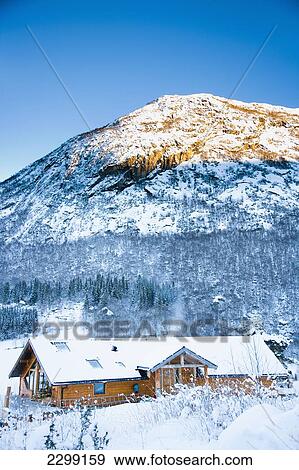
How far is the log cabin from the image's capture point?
1063 cm

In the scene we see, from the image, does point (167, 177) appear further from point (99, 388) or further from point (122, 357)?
point (99, 388)

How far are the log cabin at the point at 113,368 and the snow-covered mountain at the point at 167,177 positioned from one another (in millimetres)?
59540

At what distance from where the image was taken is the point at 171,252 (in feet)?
204

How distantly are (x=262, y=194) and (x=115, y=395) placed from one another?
8490cm

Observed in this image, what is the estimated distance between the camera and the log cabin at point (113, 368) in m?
10.6

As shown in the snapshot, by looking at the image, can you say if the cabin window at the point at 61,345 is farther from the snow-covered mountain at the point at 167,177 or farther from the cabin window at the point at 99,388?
the snow-covered mountain at the point at 167,177

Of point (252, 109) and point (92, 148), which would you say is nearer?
point (92, 148)

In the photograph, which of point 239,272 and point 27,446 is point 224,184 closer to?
point 239,272

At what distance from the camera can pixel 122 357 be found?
12.8m

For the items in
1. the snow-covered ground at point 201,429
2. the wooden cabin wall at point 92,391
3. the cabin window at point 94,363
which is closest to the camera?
the snow-covered ground at point 201,429

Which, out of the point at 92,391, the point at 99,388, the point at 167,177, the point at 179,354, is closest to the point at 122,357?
the point at 99,388

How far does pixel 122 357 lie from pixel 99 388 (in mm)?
1615

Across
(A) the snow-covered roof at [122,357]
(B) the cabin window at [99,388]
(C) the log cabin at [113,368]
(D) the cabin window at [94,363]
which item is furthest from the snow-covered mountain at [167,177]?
(B) the cabin window at [99,388]

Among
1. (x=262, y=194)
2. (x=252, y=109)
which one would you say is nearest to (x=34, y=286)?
(x=262, y=194)
